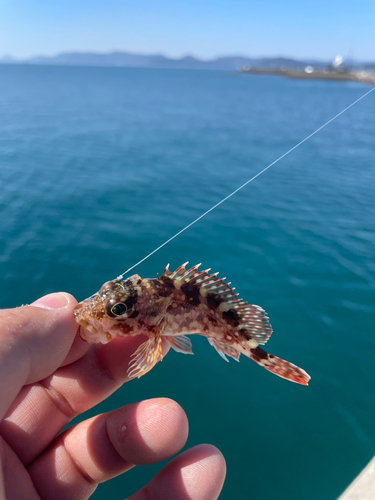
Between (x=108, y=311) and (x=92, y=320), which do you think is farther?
(x=108, y=311)

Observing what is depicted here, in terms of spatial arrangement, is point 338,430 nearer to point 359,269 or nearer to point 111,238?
point 359,269

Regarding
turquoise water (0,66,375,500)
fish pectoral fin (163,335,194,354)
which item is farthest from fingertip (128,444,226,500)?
turquoise water (0,66,375,500)

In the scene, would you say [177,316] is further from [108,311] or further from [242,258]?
[242,258]

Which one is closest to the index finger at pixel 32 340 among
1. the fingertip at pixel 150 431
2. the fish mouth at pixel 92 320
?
the fish mouth at pixel 92 320

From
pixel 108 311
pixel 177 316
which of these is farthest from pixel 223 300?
pixel 108 311

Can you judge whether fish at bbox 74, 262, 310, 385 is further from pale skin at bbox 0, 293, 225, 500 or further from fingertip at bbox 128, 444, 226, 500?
fingertip at bbox 128, 444, 226, 500

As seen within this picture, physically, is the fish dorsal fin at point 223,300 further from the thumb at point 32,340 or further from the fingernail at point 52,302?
the thumb at point 32,340
